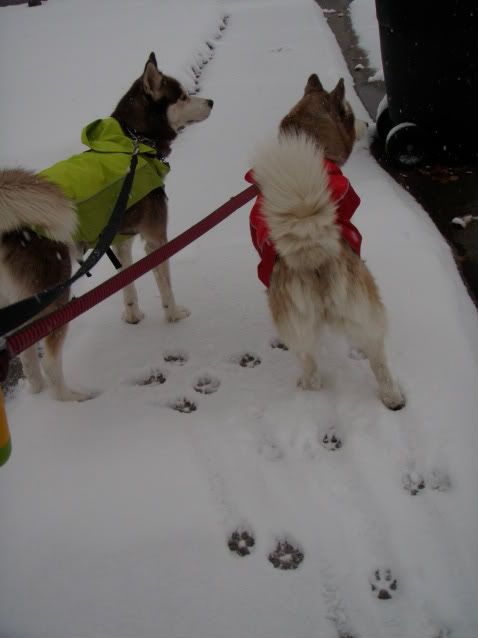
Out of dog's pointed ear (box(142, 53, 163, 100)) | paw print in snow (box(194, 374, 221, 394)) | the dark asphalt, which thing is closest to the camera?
paw print in snow (box(194, 374, 221, 394))

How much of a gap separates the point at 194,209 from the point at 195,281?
3.26ft

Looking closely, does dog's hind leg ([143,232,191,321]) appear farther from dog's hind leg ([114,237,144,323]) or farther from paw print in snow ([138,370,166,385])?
paw print in snow ([138,370,166,385])

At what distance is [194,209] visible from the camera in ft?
12.8

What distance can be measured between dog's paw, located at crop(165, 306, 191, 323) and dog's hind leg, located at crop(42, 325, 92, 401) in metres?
0.70

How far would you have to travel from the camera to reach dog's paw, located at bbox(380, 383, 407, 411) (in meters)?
2.01

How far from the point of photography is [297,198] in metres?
1.65

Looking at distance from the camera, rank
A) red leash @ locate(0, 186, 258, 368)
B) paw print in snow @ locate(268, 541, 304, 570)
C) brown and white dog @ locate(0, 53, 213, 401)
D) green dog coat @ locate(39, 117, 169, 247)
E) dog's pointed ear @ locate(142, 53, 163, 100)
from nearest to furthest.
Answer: red leash @ locate(0, 186, 258, 368) < paw print in snow @ locate(268, 541, 304, 570) < brown and white dog @ locate(0, 53, 213, 401) < green dog coat @ locate(39, 117, 169, 247) < dog's pointed ear @ locate(142, 53, 163, 100)

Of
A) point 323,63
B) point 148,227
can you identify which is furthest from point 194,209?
point 323,63

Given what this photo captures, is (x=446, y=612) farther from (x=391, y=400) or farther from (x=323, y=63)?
(x=323, y=63)

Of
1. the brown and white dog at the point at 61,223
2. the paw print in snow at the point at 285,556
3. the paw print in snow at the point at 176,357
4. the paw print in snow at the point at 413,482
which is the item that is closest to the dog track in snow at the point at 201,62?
the brown and white dog at the point at 61,223

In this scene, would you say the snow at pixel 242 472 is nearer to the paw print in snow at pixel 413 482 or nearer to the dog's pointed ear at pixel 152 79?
the paw print in snow at pixel 413 482

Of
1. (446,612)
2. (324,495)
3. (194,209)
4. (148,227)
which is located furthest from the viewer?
(194,209)

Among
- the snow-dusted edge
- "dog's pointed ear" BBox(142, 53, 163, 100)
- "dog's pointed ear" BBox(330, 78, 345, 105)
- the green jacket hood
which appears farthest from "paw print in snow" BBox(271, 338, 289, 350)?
the snow-dusted edge

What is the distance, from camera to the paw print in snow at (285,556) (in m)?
1.57
